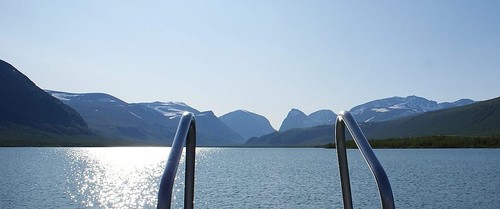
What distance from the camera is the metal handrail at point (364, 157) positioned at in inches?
221

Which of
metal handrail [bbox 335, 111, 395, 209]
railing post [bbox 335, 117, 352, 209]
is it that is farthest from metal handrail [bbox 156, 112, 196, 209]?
railing post [bbox 335, 117, 352, 209]

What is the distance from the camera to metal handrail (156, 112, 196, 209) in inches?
197

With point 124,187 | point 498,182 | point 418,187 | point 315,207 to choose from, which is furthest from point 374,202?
point 124,187

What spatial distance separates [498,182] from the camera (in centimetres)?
7719

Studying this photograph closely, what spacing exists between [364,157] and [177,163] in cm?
220

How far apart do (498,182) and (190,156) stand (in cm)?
7939

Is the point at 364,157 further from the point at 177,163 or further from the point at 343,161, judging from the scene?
the point at 177,163

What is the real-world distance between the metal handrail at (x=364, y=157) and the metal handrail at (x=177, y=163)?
2.07 metres

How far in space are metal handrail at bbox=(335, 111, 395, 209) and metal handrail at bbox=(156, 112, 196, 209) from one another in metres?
2.07

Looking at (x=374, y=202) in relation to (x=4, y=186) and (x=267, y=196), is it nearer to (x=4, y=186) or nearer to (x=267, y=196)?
(x=267, y=196)

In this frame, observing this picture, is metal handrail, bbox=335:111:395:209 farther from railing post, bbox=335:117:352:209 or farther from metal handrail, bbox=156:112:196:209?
metal handrail, bbox=156:112:196:209

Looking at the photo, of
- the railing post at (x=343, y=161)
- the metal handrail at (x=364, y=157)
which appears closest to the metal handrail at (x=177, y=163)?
the metal handrail at (x=364, y=157)

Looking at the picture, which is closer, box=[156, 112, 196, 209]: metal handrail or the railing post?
box=[156, 112, 196, 209]: metal handrail

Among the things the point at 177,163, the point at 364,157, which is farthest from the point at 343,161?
the point at 177,163
